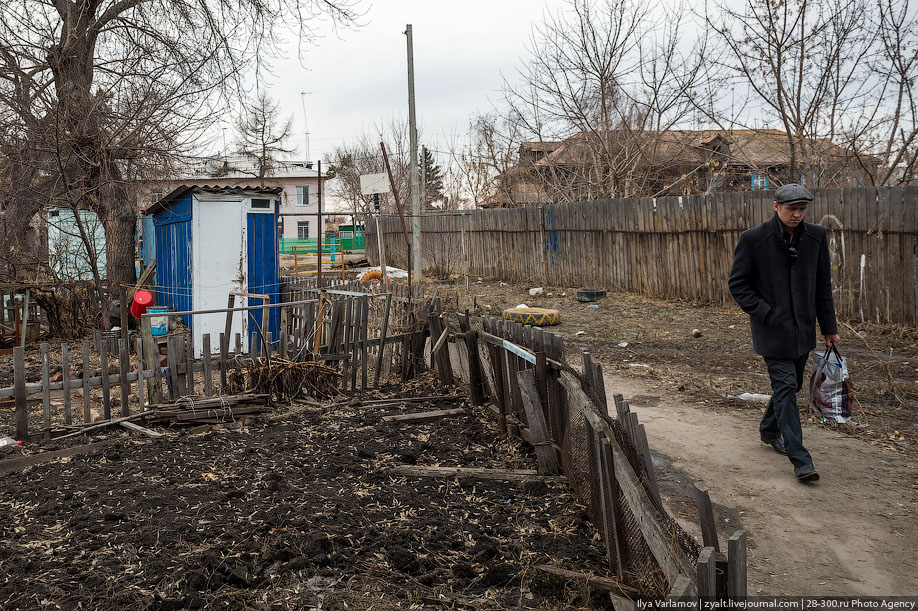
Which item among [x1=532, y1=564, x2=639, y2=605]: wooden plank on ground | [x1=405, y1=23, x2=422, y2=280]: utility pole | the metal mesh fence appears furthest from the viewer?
[x1=405, y1=23, x2=422, y2=280]: utility pole

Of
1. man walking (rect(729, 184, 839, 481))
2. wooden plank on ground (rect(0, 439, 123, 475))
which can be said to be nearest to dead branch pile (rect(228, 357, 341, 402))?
wooden plank on ground (rect(0, 439, 123, 475))

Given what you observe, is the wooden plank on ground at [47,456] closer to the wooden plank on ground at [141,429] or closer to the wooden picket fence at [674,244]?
the wooden plank on ground at [141,429]

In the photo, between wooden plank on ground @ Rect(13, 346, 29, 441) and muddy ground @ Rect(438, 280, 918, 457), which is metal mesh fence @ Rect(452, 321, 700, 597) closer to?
muddy ground @ Rect(438, 280, 918, 457)

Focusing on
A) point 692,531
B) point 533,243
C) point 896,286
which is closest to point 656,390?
point 692,531

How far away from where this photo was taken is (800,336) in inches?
180

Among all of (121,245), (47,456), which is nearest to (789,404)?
(47,456)

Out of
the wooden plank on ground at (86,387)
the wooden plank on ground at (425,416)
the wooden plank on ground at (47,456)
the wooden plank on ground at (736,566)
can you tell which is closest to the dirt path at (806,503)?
the wooden plank on ground at (736,566)

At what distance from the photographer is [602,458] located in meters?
3.17

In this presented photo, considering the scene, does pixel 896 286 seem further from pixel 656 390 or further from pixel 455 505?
pixel 455 505

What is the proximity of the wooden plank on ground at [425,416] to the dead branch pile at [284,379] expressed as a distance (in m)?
1.17

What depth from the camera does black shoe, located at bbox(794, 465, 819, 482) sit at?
4324 mm

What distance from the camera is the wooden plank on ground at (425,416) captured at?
6.25m

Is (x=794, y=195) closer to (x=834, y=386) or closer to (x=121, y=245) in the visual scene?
(x=834, y=386)

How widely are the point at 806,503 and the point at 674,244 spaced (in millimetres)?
10237
